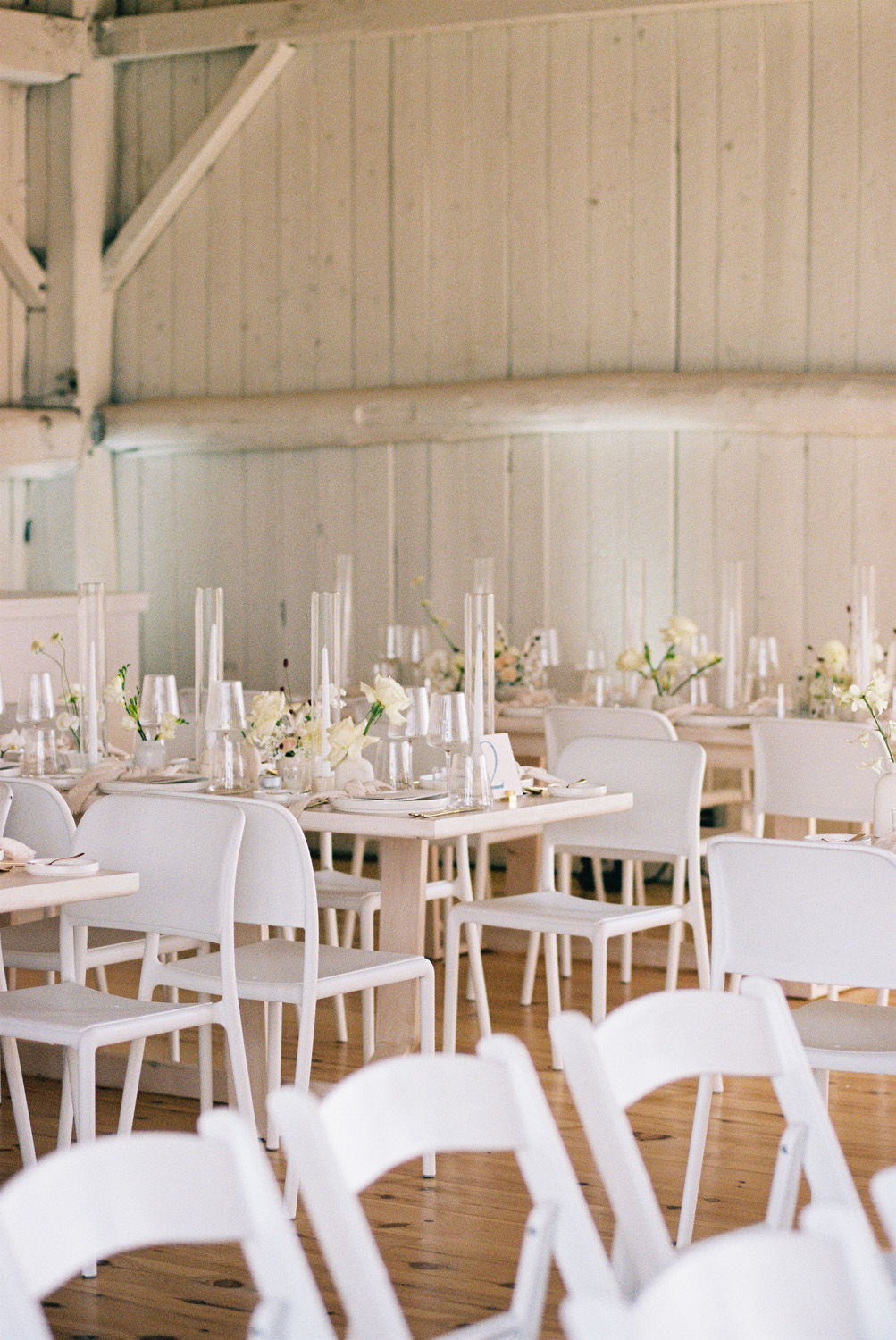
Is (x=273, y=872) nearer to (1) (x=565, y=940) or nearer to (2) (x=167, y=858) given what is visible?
(2) (x=167, y=858)

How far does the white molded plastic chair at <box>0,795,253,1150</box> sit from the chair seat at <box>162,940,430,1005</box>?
8 centimetres

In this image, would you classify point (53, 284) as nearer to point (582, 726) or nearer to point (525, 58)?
point (525, 58)

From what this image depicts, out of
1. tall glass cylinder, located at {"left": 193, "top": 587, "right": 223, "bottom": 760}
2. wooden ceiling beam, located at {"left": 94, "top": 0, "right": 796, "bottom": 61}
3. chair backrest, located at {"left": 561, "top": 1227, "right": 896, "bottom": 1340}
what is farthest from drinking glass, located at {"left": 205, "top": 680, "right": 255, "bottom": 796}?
wooden ceiling beam, located at {"left": 94, "top": 0, "right": 796, "bottom": 61}

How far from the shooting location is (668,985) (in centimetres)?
544

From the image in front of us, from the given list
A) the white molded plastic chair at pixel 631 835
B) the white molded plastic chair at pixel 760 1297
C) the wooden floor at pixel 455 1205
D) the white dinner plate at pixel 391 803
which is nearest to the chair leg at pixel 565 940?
the white molded plastic chair at pixel 631 835

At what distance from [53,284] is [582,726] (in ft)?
14.8

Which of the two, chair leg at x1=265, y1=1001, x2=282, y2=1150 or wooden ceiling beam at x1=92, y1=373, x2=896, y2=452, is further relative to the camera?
wooden ceiling beam at x1=92, y1=373, x2=896, y2=452

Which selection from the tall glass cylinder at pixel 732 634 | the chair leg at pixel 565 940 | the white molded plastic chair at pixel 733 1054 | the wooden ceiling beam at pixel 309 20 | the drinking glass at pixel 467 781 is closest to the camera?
the white molded plastic chair at pixel 733 1054

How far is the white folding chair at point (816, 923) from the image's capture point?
3416 millimetres

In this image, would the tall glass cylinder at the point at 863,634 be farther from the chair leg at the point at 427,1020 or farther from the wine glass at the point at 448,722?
the chair leg at the point at 427,1020

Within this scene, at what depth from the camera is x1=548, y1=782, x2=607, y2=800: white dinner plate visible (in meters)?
4.79

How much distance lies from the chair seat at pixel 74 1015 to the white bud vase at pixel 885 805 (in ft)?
5.39

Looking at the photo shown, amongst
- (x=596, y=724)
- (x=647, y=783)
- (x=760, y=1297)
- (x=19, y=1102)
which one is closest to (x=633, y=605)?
(x=596, y=724)

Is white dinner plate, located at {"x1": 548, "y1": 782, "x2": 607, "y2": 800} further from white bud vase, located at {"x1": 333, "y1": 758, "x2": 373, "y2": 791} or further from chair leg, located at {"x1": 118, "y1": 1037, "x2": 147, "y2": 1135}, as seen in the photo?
chair leg, located at {"x1": 118, "y1": 1037, "x2": 147, "y2": 1135}
